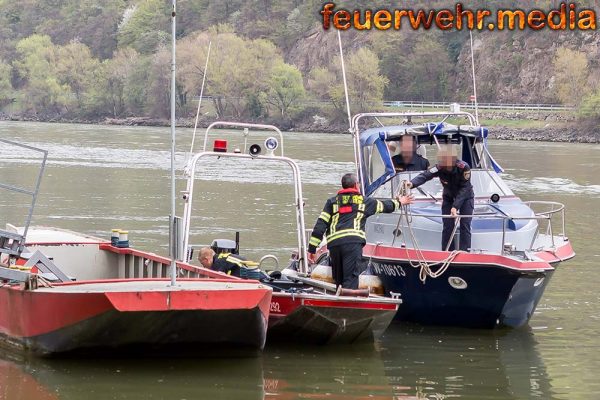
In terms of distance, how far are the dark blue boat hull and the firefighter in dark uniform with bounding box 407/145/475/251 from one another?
0.55 metres

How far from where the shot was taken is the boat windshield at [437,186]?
17.6m

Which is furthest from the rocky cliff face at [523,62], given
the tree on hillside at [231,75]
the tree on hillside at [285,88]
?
the tree on hillside at [231,75]

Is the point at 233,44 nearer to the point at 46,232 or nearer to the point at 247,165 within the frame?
the point at 247,165

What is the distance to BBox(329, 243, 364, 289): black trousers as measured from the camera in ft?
49.4

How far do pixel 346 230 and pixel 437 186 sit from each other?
120 inches

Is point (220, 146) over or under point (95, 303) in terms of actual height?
over

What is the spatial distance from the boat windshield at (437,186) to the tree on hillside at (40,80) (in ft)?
439

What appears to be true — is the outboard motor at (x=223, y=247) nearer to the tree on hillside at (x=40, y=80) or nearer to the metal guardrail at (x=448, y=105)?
the metal guardrail at (x=448, y=105)

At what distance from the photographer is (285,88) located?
130000 millimetres

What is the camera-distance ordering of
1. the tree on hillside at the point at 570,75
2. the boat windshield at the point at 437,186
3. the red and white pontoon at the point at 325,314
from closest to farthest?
the red and white pontoon at the point at 325,314
the boat windshield at the point at 437,186
the tree on hillside at the point at 570,75

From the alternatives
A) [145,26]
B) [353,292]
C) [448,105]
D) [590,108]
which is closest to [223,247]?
[353,292]

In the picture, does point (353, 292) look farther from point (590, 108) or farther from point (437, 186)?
point (590, 108)

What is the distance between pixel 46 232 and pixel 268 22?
469 feet

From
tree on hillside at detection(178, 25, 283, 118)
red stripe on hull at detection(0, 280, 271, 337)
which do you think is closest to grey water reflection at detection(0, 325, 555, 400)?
red stripe on hull at detection(0, 280, 271, 337)
